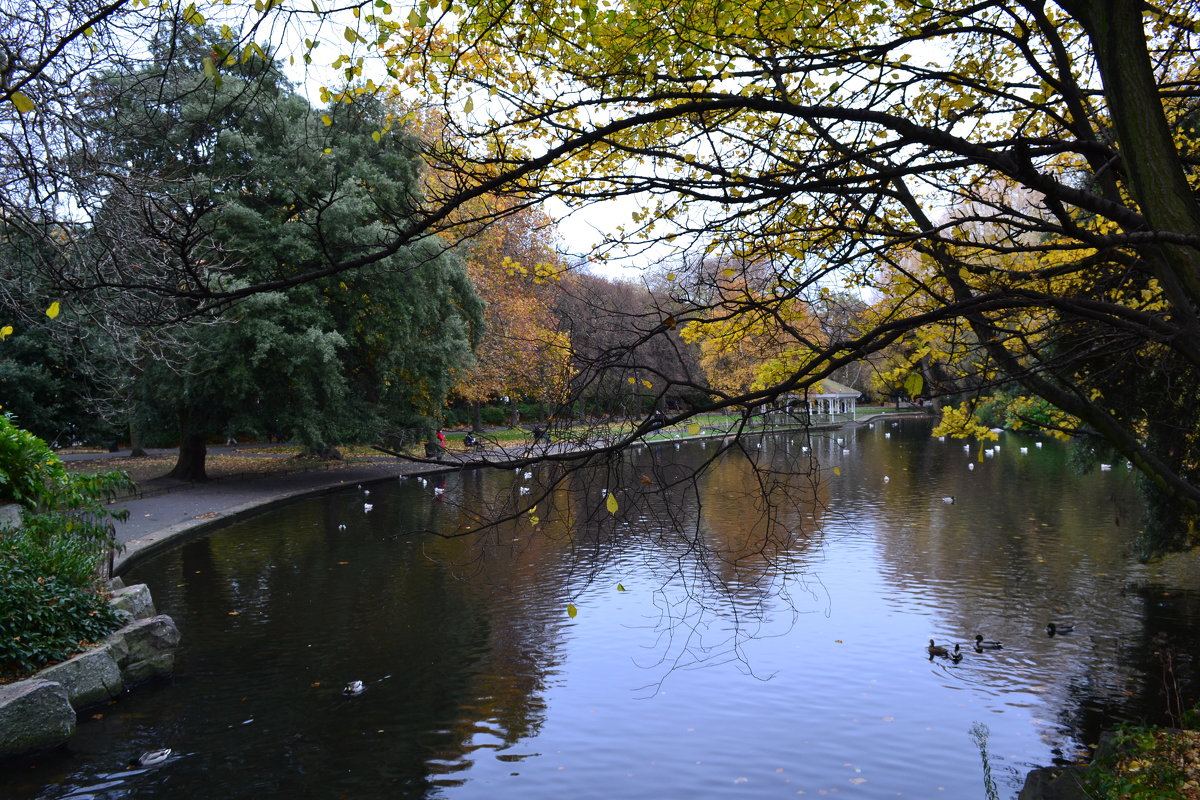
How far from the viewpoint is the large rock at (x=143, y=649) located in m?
8.29

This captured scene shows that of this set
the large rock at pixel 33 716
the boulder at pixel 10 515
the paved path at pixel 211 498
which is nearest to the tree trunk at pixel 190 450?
the paved path at pixel 211 498

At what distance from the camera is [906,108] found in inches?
256

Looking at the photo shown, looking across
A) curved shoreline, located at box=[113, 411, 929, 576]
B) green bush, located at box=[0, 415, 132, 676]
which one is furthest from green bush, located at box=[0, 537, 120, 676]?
curved shoreline, located at box=[113, 411, 929, 576]

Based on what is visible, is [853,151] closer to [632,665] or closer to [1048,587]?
[632,665]

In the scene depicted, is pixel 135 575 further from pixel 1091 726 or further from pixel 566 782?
pixel 1091 726

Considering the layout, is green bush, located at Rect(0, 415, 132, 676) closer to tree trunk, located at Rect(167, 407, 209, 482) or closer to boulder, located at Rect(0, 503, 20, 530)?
boulder, located at Rect(0, 503, 20, 530)

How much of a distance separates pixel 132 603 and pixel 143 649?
97cm

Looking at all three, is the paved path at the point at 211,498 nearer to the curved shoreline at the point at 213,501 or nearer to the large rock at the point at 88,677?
the curved shoreline at the point at 213,501

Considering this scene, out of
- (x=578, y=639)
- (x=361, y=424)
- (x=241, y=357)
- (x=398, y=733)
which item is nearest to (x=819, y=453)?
(x=361, y=424)

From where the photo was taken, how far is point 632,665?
30.5 feet

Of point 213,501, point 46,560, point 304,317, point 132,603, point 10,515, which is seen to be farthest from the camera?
point 304,317

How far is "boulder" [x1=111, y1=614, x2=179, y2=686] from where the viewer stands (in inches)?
326

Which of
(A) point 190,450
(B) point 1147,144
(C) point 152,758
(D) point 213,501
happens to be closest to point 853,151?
(B) point 1147,144

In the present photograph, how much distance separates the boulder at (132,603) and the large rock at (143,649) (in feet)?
1.01
